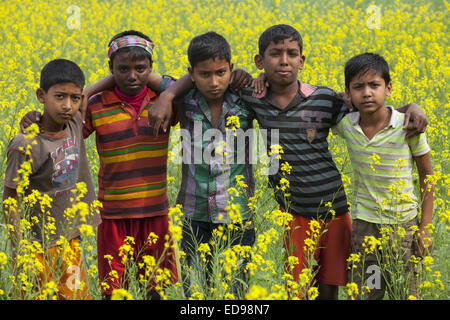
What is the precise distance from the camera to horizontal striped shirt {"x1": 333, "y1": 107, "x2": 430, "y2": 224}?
309cm

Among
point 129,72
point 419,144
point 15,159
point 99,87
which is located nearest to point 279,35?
point 129,72

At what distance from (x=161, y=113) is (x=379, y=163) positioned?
121cm

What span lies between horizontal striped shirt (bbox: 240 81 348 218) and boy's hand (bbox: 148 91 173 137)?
526mm

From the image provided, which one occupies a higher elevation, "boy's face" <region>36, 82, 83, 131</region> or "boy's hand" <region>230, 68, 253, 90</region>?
"boy's hand" <region>230, 68, 253, 90</region>

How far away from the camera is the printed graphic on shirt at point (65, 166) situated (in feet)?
9.91

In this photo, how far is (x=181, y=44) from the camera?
32.2ft

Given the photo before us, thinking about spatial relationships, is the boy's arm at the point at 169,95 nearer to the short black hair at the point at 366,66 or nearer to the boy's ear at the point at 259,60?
the boy's ear at the point at 259,60

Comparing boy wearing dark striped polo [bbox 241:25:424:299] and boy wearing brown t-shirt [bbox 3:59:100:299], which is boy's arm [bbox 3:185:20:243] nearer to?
boy wearing brown t-shirt [bbox 3:59:100:299]

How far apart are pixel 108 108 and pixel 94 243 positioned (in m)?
1.15

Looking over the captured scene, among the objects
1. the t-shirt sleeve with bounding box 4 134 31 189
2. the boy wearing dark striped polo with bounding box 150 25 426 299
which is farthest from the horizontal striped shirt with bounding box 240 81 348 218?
the t-shirt sleeve with bounding box 4 134 31 189

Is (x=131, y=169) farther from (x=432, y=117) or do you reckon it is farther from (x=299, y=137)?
(x=432, y=117)

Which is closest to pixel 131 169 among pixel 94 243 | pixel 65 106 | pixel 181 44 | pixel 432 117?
pixel 65 106

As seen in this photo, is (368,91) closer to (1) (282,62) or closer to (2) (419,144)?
(2) (419,144)

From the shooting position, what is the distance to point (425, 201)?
3.17m
